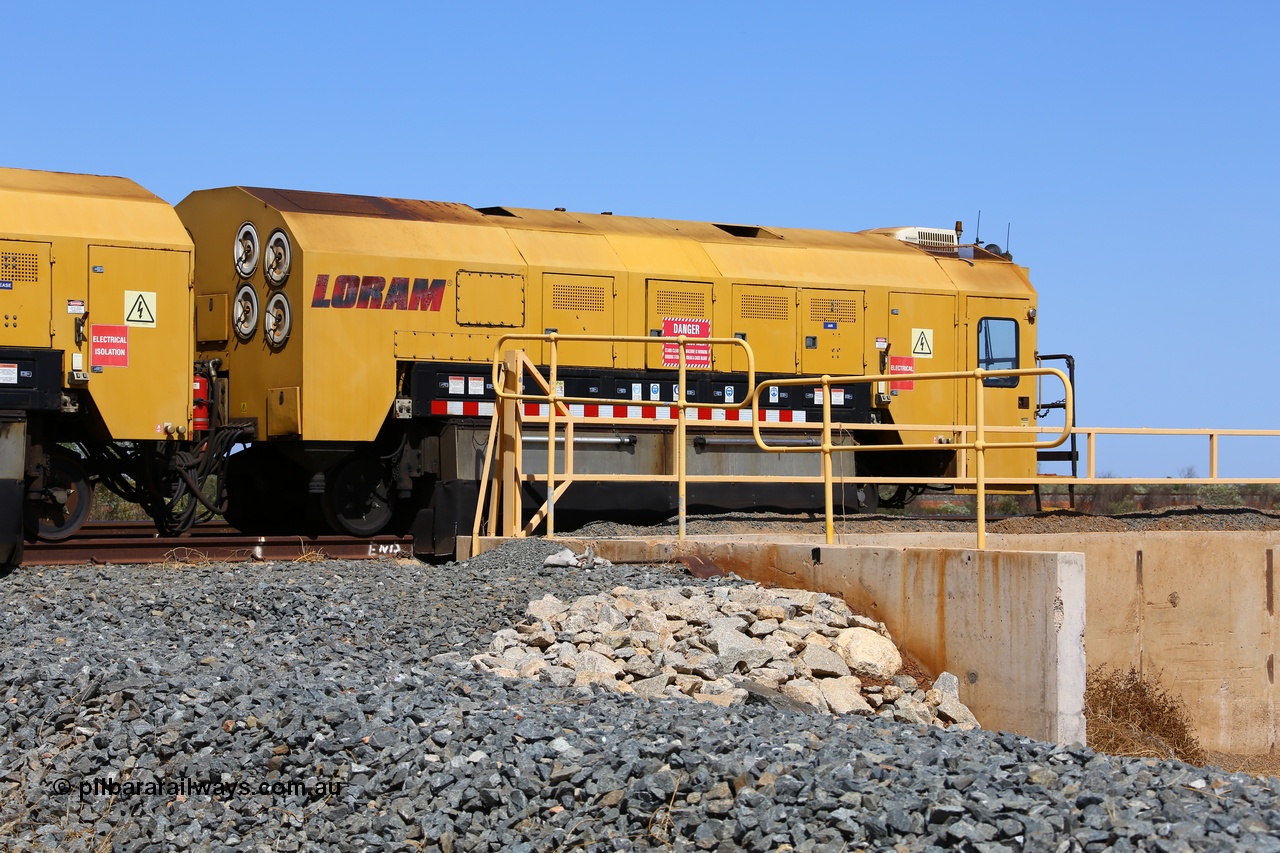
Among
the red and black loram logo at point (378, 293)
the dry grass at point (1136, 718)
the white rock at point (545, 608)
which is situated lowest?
the dry grass at point (1136, 718)

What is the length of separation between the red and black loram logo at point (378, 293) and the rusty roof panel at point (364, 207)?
831 millimetres

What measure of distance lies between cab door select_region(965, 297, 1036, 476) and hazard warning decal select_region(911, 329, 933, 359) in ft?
1.69

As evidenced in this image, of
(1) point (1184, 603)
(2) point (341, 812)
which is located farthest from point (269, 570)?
(1) point (1184, 603)

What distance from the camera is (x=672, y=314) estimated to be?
14.4 m

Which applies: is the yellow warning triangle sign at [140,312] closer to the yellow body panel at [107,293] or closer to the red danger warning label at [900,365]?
the yellow body panel at [107,293]

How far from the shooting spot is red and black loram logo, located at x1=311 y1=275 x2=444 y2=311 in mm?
12914

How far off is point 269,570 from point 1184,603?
23.3 ft

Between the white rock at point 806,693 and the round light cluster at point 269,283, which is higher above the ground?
the round light cluster at point 269,283

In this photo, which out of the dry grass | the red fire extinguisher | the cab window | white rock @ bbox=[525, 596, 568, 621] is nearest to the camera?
white rock @ bbox=[525, 596, 568, 621]

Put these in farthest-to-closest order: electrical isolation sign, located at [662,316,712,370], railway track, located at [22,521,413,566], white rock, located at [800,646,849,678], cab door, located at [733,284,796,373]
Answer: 1. cab door, located at [733,284,796,373]
2. electrical isolation sign, located at [662,316,712,370]
3. railway track, located at [22,521,413,566]
4. white rock, located at [800,646,849,678]

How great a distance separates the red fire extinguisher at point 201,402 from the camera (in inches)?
536

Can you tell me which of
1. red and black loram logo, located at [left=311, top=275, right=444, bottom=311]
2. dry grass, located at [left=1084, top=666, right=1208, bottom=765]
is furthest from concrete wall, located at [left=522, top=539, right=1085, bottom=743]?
→ red and black loram logo, located at [left=311, top=275, right=444, bottom=311]
